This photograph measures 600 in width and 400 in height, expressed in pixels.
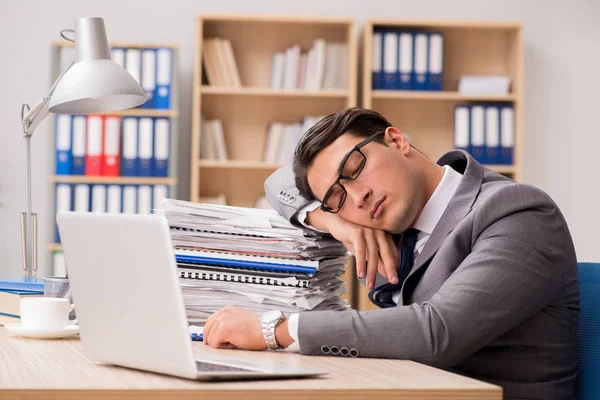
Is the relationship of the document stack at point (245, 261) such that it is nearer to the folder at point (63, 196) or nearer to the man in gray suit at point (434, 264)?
the man in gray suit at point (434, 264)

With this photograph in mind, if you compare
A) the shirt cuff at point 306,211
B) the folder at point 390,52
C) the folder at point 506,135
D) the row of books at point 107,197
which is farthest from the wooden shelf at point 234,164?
the shirt cuff at point 306,211

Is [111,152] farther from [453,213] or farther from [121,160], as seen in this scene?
[453,213]

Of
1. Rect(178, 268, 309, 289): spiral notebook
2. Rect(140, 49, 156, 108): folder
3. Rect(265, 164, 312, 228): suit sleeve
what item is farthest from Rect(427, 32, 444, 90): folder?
Rect(178, 268, 309, 289): spiral notebook

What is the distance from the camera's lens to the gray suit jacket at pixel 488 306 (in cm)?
114

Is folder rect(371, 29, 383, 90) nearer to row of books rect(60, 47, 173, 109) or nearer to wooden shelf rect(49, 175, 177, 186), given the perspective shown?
row of books rect(60, 47, 173, 109)

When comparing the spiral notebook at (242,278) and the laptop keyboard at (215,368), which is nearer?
the laptop keyboard at (215,368)

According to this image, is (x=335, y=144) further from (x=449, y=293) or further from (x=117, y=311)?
(x=117, y=311)

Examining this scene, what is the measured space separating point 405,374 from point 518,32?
3.66 m

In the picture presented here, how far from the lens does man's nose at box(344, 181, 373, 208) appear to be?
1.49m

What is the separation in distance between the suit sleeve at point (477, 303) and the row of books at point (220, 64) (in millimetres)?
3156

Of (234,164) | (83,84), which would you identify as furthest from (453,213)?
(234,164)

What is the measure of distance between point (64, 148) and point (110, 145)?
236 mm

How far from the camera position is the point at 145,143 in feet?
13.5

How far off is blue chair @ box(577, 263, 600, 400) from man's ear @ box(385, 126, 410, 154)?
0.40 metres
